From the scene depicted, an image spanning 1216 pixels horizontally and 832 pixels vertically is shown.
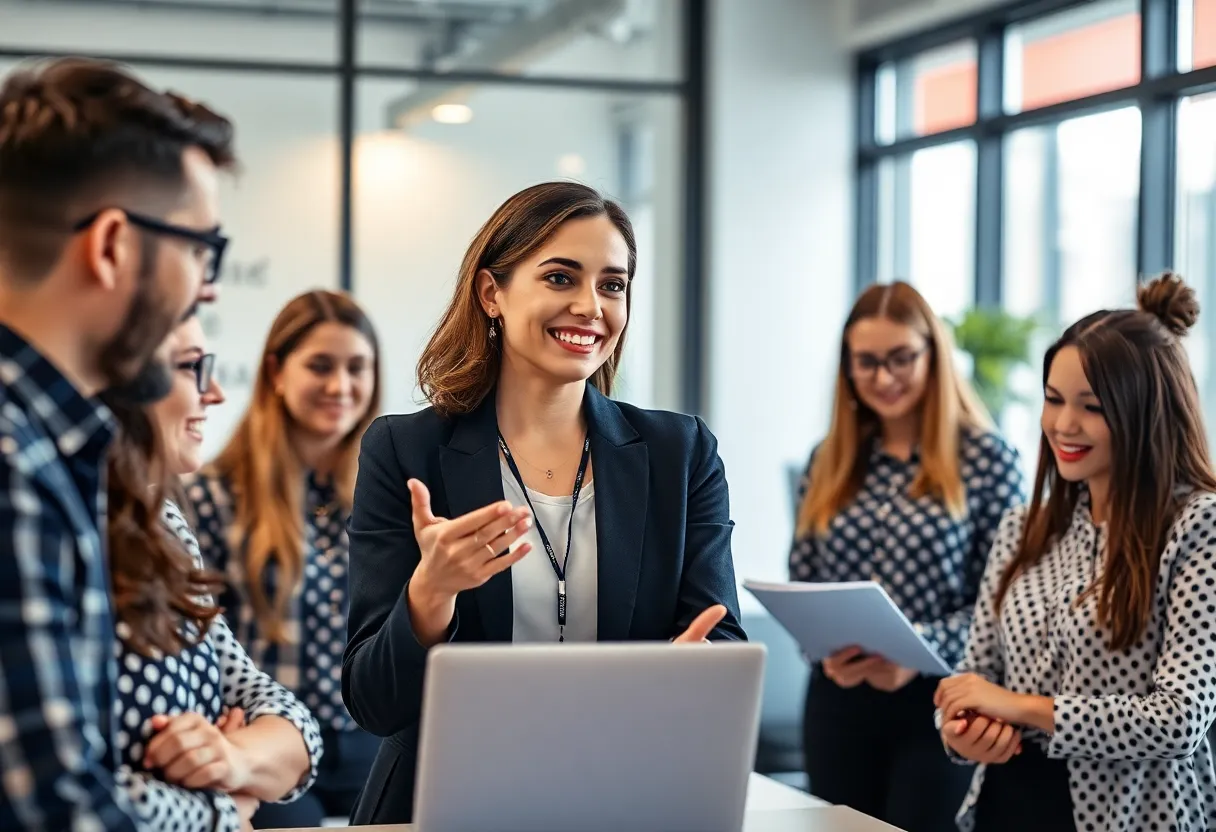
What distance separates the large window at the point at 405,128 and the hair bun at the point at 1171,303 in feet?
→ 13.3

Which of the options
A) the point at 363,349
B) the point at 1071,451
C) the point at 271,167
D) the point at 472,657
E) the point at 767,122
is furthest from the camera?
the point at 767,122

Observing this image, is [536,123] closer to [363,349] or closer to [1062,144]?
[1062,144]

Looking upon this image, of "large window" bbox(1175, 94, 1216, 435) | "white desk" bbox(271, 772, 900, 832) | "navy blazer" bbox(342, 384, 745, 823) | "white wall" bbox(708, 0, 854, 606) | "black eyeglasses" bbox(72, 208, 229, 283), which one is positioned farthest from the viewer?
"white wall" bbox(708, 0, 854, 606)

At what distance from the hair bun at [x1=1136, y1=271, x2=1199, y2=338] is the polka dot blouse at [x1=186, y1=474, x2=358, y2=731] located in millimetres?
1682

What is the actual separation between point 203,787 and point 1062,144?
509 cm

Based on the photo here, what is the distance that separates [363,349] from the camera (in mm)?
3428

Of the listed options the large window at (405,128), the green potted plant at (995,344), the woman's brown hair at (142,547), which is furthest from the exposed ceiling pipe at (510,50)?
the woman's brown hair at (142,547)

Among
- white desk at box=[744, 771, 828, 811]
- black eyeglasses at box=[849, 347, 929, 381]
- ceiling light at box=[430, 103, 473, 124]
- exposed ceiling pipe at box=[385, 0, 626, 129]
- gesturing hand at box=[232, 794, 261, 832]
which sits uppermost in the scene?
exposed ceiling pipe at box=[385, 0, 626, 129]

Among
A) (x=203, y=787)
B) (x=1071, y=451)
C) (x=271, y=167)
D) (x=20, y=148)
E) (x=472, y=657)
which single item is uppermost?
(x=271, y=167)

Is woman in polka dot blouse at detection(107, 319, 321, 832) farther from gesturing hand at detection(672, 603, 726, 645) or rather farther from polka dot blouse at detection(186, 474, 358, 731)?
polka dot blouse at detection(186, 474, 358, 731)

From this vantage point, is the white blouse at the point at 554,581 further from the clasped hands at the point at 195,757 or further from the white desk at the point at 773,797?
the white desk at the point at 773,797

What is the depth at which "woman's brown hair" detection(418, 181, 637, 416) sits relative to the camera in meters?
2.22

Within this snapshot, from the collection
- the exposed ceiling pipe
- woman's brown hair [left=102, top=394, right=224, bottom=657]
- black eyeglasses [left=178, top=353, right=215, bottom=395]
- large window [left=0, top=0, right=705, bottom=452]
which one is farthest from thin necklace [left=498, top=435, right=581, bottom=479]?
the exposed ceiling pipe

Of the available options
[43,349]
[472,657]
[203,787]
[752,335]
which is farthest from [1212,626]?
[752,335]
